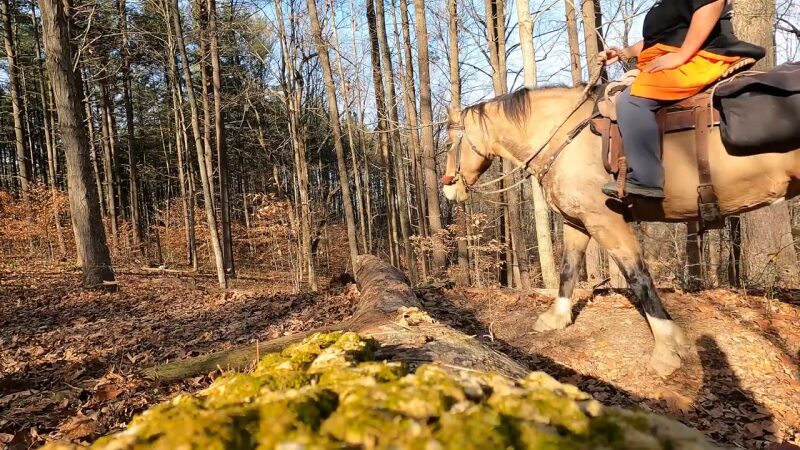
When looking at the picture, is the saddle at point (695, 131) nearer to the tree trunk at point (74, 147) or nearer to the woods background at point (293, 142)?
the woods background at point (293, 142)

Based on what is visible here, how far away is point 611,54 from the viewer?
14.6 ft

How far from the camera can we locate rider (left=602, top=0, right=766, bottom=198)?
11.6 feet

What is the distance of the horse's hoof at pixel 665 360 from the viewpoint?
3.77m

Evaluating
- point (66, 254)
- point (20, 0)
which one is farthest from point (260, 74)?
point (66, 254)

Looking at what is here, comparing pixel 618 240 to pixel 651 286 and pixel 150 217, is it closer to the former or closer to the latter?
pixel 651 286

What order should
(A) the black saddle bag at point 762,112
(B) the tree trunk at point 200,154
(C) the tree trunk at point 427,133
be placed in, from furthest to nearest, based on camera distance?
(C) the tree trunk at point 427,133
(B) the tree trunk at point 200,154
(A) the black saddle bag at point 762,112

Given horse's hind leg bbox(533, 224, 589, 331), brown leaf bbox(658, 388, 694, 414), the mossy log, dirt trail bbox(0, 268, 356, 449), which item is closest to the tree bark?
horse's hind leg bbox(533, 224, 589, 331)

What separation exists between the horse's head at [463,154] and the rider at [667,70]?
1.62m

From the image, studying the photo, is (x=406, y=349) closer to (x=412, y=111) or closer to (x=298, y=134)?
(x=298, y=134)

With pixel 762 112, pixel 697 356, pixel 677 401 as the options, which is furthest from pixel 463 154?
pixel 677 401

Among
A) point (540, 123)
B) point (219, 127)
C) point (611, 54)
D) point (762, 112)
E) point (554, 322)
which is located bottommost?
point (554, 322)

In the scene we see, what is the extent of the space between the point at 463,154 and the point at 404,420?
181 inches

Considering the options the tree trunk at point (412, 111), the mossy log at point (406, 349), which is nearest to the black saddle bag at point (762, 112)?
the mossy log at point (406, 349)

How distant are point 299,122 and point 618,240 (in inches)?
479
